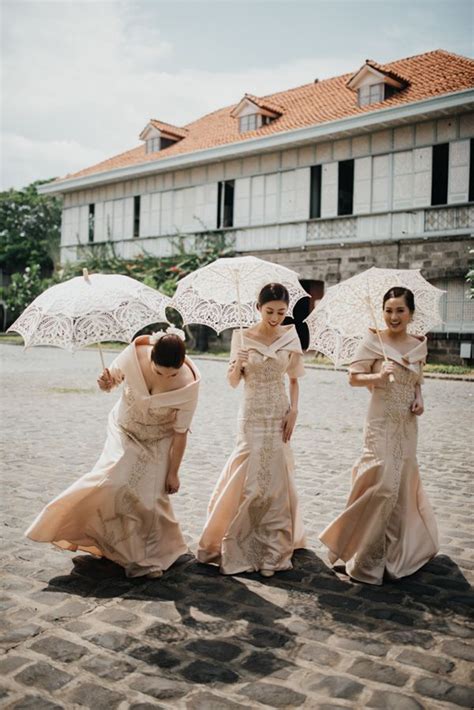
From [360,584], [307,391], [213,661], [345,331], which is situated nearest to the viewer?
[213,661]

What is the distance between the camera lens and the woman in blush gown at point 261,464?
4.25m

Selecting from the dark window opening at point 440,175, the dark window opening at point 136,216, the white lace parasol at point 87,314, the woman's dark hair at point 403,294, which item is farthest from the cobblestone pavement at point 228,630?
the dark window opening at point 136,216

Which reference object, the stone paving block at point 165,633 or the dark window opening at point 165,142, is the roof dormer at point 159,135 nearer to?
the dark window opening at point 165,142

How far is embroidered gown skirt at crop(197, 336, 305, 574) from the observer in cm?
427

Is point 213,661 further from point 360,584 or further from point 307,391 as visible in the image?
point 307,391

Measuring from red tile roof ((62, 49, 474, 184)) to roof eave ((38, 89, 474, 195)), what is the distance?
294 millimetres

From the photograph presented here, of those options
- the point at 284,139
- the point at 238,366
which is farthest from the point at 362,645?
the point at 284,139

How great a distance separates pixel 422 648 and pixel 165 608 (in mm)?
1361

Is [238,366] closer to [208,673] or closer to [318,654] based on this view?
[318,654]

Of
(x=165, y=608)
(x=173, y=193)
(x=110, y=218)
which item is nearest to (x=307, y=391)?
(x=165, y=608)

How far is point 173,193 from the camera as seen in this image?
88.6 feet

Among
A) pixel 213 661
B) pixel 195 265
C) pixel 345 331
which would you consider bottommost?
pixel 213 661

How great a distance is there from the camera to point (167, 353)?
12.7ft

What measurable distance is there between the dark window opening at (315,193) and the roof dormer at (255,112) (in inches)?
156
